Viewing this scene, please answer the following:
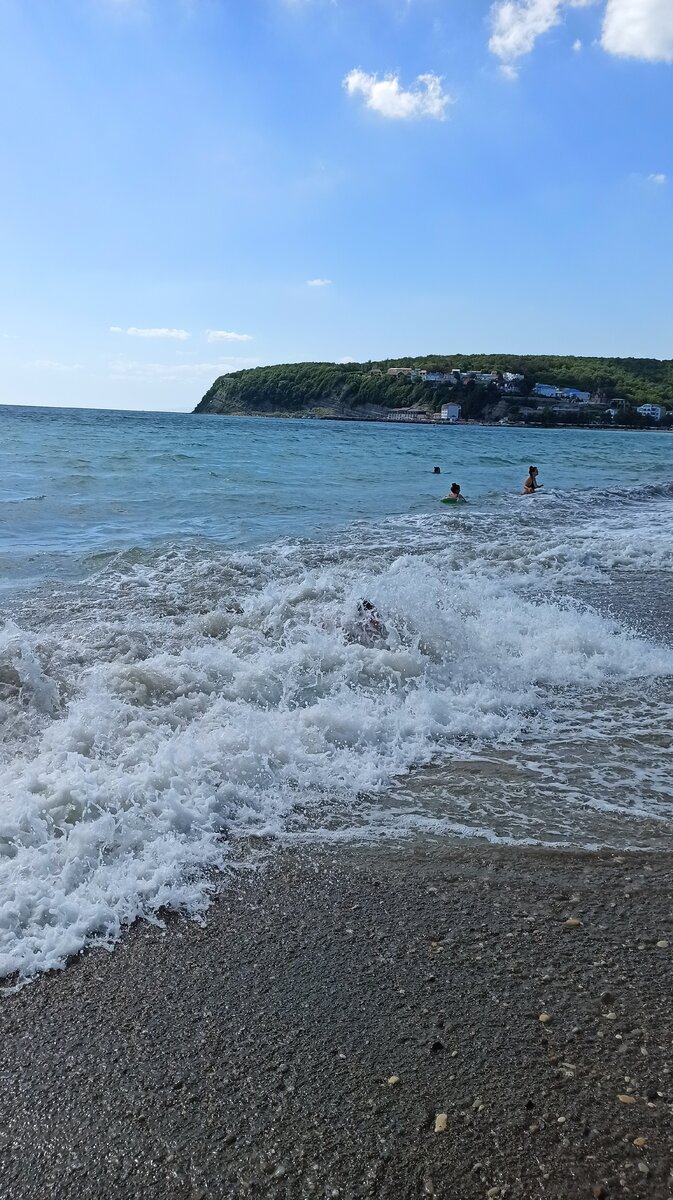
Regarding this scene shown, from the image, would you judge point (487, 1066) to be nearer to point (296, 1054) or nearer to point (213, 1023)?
point (296, 1054)

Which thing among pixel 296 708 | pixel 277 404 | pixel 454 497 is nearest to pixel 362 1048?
pixel 296 708

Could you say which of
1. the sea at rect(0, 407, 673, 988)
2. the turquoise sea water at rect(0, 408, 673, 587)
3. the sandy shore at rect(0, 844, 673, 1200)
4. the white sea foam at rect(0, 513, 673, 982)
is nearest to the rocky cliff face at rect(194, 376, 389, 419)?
the turquoise sea water at rect(0, 408, 673, 587)

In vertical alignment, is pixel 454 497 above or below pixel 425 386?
below

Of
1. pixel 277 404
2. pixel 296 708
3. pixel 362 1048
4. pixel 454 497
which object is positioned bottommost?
pixel 362 1048

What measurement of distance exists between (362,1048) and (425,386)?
4973 inches

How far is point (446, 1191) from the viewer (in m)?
2.11

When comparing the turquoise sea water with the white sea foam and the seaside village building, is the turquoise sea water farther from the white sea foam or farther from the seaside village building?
the seaside village building

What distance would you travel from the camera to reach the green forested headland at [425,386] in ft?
389

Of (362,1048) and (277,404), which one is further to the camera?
(277,404)

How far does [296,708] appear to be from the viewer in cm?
583

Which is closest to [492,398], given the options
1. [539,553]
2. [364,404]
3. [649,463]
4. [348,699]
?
[364,404]

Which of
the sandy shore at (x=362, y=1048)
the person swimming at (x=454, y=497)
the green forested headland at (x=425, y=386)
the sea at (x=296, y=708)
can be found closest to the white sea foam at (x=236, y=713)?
the sea at (x=296, y=708)

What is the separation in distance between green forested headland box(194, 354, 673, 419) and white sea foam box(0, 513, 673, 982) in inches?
4464

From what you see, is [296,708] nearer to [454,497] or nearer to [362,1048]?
[362,1048]
